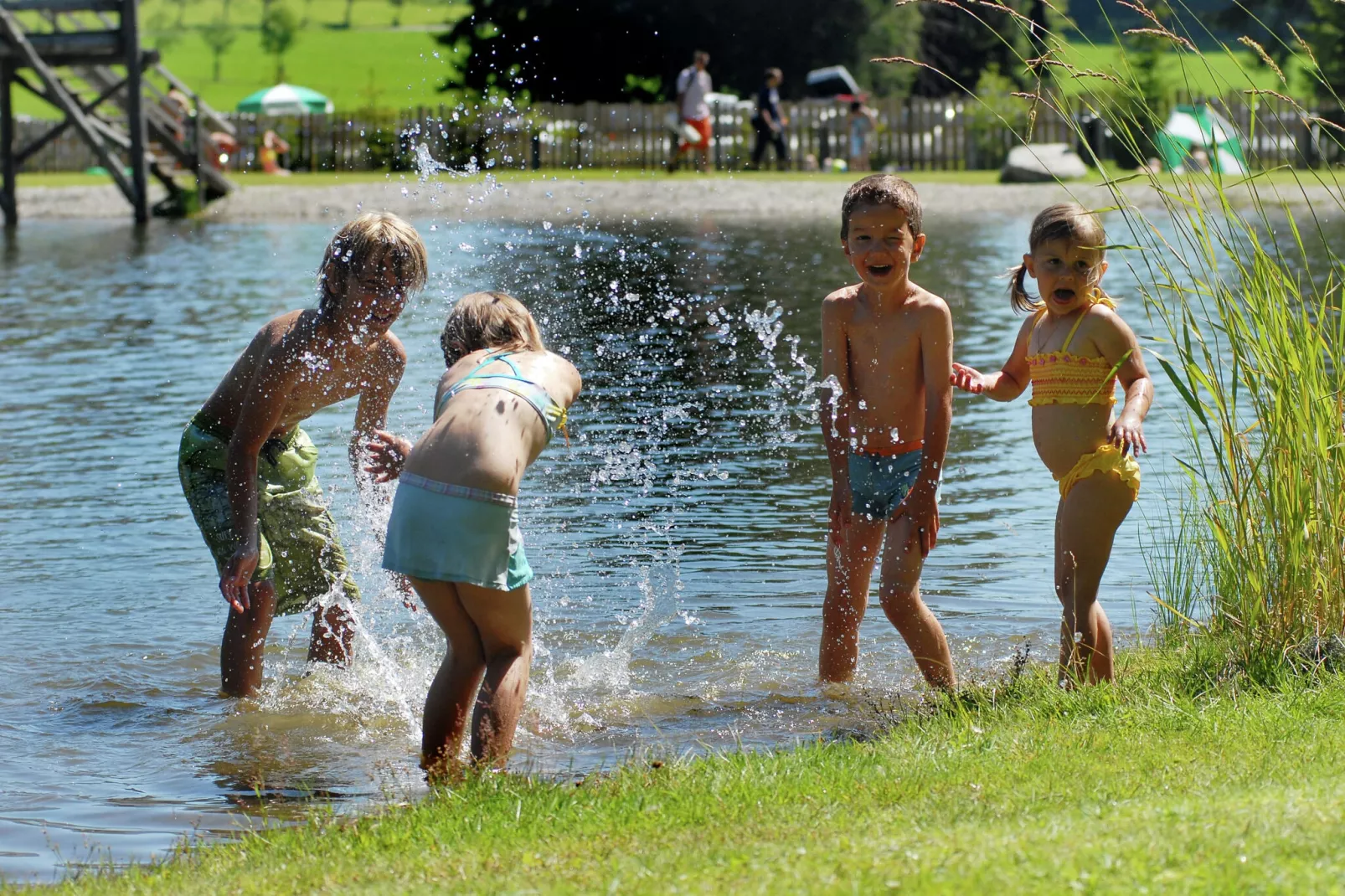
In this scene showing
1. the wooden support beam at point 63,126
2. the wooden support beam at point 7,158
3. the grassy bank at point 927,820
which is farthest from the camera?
the wooden support beam at point 7,158

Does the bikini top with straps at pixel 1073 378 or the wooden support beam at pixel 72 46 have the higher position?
the wooden support beam at pixel 72 46

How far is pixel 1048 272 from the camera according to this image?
17.0 ft

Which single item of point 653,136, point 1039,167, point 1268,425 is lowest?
point 1268,425

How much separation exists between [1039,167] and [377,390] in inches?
1032

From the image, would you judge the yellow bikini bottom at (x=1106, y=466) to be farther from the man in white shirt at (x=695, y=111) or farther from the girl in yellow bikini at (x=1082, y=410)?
the man in white shirt at (x=695, y=111)

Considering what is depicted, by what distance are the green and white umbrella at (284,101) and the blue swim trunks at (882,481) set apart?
46909 mm

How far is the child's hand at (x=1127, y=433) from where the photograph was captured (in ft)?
16.0

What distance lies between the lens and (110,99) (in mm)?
27875

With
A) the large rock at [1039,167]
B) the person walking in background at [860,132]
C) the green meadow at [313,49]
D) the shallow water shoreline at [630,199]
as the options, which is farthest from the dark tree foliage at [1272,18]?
the shallow water shoreline at [630,199]

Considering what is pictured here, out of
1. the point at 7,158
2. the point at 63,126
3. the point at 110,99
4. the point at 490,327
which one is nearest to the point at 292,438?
the point at 490,327

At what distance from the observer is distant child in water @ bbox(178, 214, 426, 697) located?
208 inches

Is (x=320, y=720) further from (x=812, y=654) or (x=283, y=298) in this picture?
(x=283, y=298)

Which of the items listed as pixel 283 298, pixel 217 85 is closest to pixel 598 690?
pixel 283 298

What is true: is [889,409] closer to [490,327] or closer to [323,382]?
[490,327]
